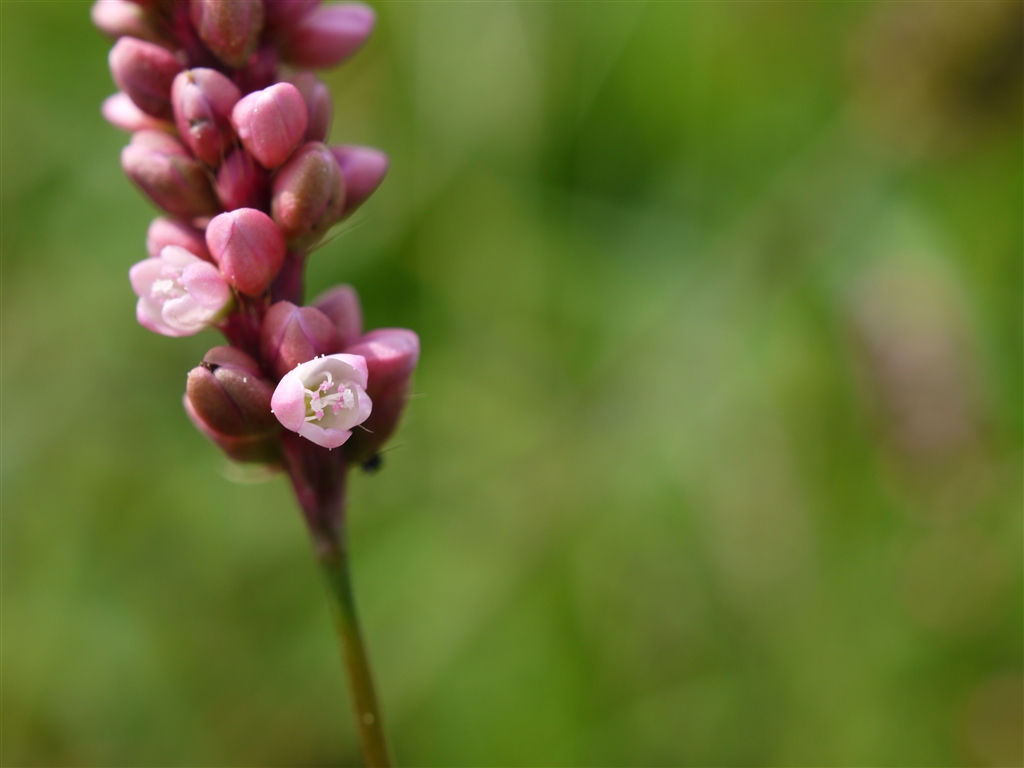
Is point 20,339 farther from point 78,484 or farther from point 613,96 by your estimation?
point 613,96

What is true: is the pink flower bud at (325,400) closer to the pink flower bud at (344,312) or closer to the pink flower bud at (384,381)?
the pink flower bud at (384,381)

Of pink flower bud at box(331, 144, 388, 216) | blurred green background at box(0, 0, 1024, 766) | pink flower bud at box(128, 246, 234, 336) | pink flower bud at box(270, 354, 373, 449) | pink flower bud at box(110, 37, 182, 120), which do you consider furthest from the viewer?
blurred green background at box(0, 0, 1024, 766)

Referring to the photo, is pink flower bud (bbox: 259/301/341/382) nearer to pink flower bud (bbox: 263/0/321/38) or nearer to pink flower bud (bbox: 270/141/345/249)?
pink flower bud (bbox: 270/141/345/249)

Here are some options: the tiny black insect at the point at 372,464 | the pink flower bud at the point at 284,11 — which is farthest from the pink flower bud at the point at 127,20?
the tiny black insect at the point at 372,464

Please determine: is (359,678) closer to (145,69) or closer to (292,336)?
(292,336)

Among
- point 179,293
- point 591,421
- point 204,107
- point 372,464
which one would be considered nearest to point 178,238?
point 179,293

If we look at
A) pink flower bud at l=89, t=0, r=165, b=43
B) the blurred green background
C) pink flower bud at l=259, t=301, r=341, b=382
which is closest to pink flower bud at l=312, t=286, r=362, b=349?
pink flower bud at l=259, t=301, r=341, b=382

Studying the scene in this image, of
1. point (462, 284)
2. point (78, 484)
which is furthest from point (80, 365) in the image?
point (462, 284)
